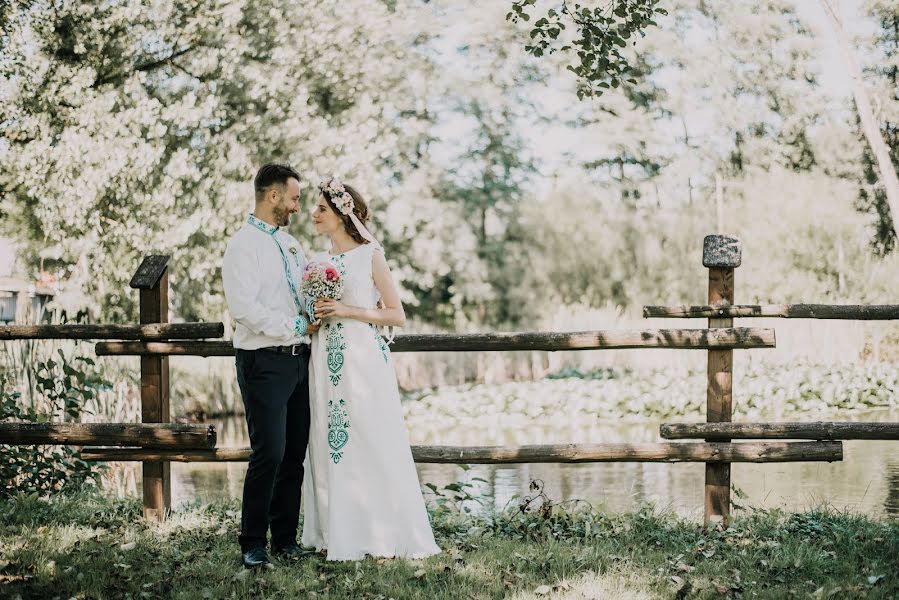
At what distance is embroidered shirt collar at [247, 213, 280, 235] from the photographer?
4.93m

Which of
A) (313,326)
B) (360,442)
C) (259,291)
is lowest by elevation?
(360,442)

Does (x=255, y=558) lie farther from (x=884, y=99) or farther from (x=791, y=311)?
(x=884, y=99)

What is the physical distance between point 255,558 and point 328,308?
4.48 ft

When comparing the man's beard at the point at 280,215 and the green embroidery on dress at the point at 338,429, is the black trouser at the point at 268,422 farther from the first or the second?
the man's beard at the point at 280,215

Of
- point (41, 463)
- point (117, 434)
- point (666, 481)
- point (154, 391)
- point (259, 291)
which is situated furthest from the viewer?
point (666, 481)

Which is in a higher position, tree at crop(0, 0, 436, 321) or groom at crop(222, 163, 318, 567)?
tree at crop(0, 0, 436, 321)

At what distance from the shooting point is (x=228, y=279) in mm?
4801

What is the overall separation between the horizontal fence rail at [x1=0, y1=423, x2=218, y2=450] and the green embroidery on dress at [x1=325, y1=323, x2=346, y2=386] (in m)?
1.25

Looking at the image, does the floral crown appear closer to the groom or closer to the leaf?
the groom

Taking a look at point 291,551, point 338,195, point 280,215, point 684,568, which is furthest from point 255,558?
point 684,568

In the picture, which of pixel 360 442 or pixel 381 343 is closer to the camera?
pixel 360 442

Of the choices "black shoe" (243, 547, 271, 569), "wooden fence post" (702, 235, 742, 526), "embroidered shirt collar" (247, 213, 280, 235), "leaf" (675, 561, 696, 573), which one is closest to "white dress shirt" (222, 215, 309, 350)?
"embroidered shirt collar" (247, 213, 280, 235)

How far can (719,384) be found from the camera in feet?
19.8

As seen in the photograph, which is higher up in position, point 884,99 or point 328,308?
point 884,99
